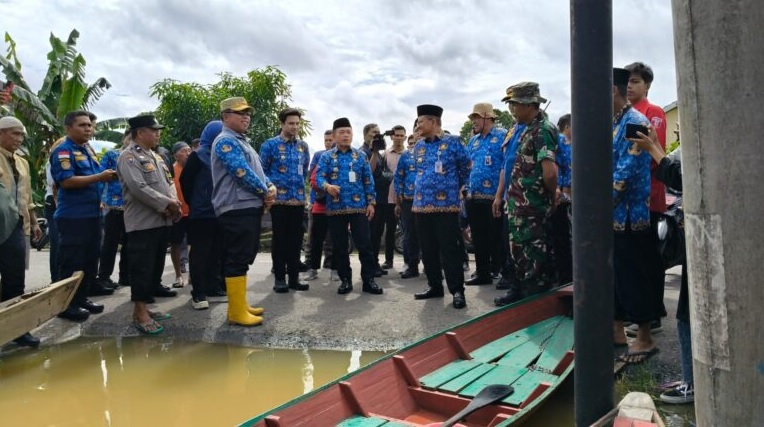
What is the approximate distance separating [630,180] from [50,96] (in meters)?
16.2

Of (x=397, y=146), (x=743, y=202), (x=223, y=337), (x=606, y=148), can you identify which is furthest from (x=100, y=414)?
(x=397, y=146)

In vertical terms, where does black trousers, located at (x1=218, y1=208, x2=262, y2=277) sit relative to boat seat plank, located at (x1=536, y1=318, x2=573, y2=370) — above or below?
above

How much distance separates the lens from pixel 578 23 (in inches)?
79.4

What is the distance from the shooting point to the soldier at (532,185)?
4.76 metres

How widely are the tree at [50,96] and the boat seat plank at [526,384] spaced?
44.8ft

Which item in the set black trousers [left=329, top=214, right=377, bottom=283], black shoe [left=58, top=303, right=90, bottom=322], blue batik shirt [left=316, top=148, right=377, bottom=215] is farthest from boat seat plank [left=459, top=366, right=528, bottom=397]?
black shoe [left=58, top=303, right=90, bottom=322]

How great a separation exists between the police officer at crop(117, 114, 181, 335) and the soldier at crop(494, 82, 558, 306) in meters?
3.13

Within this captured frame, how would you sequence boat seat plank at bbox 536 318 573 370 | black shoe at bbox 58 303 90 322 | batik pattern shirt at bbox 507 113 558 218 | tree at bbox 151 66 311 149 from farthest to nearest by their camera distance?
tree at bbox 151 66 311 149
black shoe at bbox 58 303 90 322
batik pattern shirt at bbox 507 113 558 218
boat seat plank at bbox 536 318 573 370

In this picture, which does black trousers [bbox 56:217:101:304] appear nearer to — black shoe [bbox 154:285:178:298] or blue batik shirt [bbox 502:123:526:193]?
black shoe [bbox 154:285:178:298]

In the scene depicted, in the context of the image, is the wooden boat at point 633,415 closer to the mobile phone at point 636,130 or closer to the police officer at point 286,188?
the mobile phone at point 636,130

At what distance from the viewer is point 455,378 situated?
361 centimetres

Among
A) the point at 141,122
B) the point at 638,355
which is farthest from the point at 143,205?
the point at 638,355

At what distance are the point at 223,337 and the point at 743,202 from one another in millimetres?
4803

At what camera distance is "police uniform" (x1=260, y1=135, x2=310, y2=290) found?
647 centimetres
